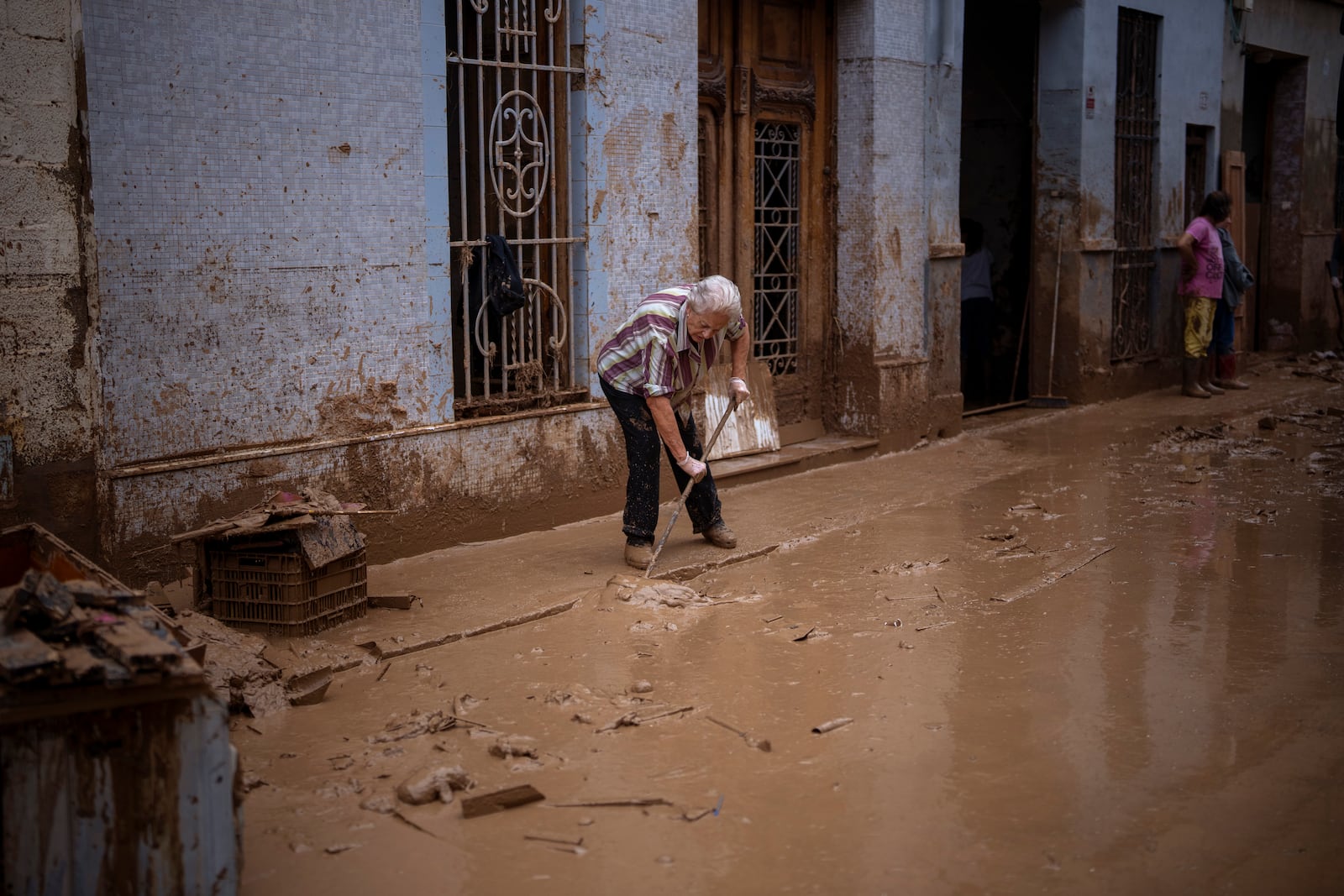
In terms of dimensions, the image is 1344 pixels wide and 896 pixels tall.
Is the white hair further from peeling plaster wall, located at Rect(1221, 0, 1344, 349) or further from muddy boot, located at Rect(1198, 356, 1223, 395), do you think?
peeling plaster wall, located at Rect(1221, 0, 1344, 349)

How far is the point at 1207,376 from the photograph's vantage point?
14430mm

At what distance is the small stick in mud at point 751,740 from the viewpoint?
4568mm

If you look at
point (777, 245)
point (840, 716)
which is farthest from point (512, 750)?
point (777, 245)

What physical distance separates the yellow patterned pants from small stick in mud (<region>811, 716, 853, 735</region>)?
9901 mm

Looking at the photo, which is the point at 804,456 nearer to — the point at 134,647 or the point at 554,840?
the point at 554,840

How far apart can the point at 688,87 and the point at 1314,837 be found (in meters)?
6.16

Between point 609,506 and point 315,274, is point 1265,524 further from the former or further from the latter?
point 315,274

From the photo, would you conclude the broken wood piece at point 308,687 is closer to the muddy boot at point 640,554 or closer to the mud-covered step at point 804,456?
the muddy boot at point 640,554

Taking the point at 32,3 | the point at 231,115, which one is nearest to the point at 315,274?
the point at 231,115

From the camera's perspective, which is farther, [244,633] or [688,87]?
[688,87]

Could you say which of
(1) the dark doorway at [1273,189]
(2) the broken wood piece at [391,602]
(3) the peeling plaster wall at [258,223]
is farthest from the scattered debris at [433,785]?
(1) the dark doorway at [1273,189]

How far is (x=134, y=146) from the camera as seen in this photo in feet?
19.6

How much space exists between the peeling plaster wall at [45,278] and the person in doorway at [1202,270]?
10553 mm

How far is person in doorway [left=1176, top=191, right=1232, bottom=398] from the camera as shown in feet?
43.3
